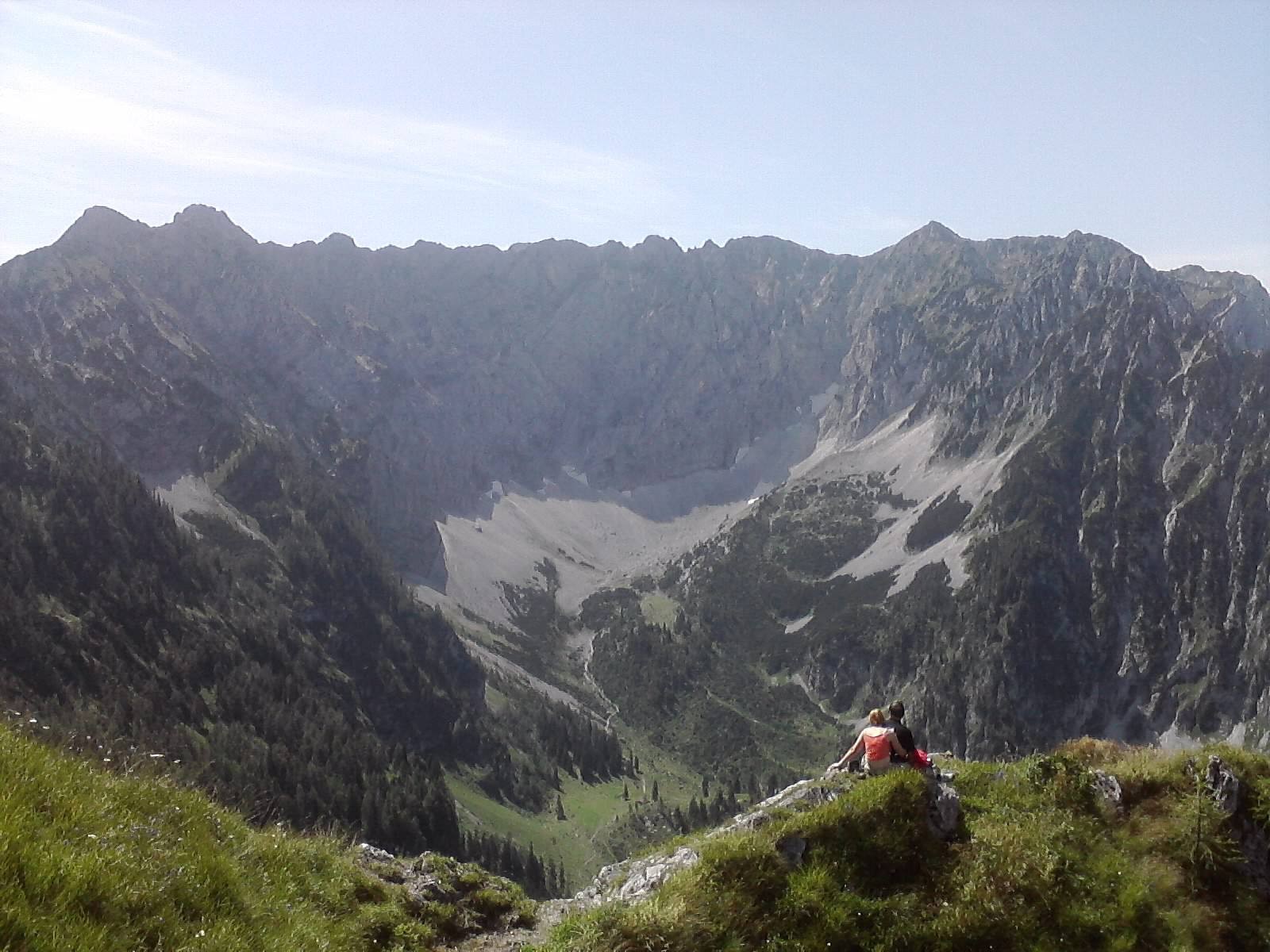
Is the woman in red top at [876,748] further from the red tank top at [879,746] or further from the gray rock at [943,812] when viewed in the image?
the gray rock at [943,812]

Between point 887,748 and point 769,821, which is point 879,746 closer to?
point 887,748

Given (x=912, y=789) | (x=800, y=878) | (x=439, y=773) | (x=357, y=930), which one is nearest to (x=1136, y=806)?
(x=912, y=789)

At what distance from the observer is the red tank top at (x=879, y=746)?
17.9 meters

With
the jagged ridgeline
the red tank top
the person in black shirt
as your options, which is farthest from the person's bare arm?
the jagged ridgeline

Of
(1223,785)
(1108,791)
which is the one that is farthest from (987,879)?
(1223,785)

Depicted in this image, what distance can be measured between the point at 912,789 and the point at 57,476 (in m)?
202

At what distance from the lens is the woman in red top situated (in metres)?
17.7

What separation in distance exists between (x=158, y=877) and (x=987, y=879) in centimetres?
1349

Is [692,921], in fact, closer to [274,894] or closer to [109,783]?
[274,894]

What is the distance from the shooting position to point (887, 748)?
1800 centimetres

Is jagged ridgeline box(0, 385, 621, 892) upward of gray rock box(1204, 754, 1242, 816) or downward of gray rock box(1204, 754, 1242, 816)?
downward

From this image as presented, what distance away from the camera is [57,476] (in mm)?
170125

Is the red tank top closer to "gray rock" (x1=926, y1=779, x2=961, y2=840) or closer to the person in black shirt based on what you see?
the person in black shirt

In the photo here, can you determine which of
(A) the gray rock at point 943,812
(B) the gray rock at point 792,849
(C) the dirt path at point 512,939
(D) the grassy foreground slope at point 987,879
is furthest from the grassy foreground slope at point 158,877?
(A) the gray rock at point 943,812
